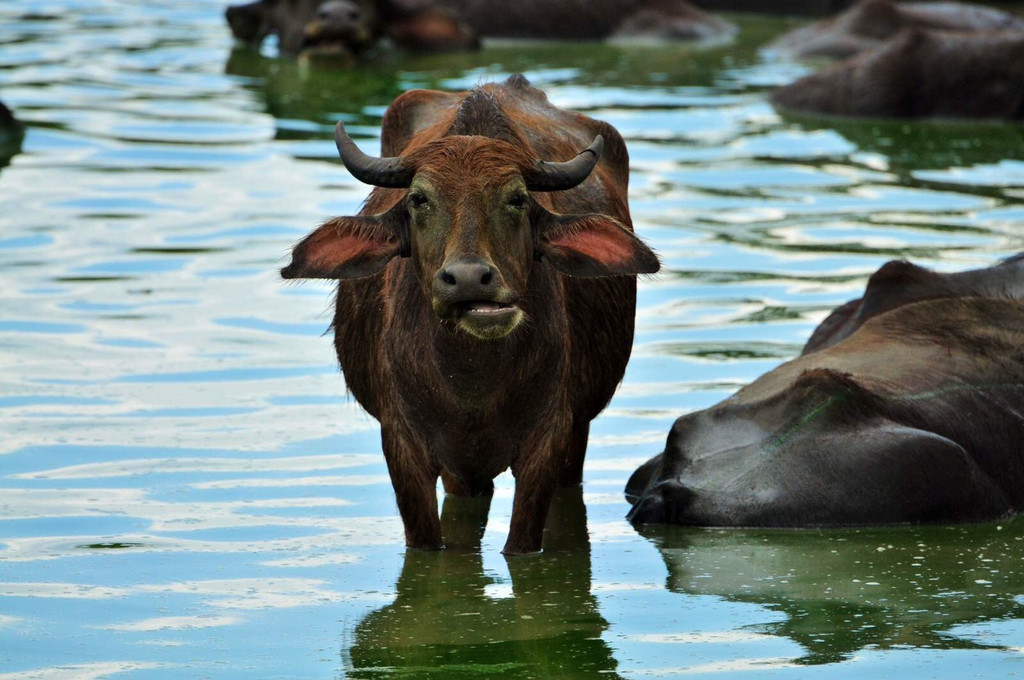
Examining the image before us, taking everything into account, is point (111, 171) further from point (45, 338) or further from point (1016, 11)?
point (1016, 11)

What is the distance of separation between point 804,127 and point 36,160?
656 centimetres

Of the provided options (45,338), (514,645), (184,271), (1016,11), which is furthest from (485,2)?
(514,645)

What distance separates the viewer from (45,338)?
10289 mm

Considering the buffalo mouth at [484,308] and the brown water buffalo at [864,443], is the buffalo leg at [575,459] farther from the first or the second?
the buffalo mouth at [484,308]

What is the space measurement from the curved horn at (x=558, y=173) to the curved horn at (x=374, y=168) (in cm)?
43

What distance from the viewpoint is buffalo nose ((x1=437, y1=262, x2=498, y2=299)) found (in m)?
6.43

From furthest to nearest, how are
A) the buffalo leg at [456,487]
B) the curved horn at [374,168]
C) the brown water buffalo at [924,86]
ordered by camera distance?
the brown water buffalo at [924,86], the buffalo leg at [456,487], the curved horn at [374,168]

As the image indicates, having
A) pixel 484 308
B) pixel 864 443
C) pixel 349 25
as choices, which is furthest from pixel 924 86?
pixel 484 308

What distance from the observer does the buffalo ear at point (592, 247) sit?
277 inches

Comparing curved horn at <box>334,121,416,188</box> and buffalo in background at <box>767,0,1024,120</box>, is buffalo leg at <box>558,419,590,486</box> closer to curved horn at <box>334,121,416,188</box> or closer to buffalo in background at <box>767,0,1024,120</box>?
curved horn at <box>334,121,416,188</box>

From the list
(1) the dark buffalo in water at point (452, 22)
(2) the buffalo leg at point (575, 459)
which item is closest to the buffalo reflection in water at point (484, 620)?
(2) the buffalo leg at point (575, 459)

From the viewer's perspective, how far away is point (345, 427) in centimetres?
908

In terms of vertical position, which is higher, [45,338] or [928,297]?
[928,297]

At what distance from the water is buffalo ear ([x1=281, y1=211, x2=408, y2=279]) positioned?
109 cm
